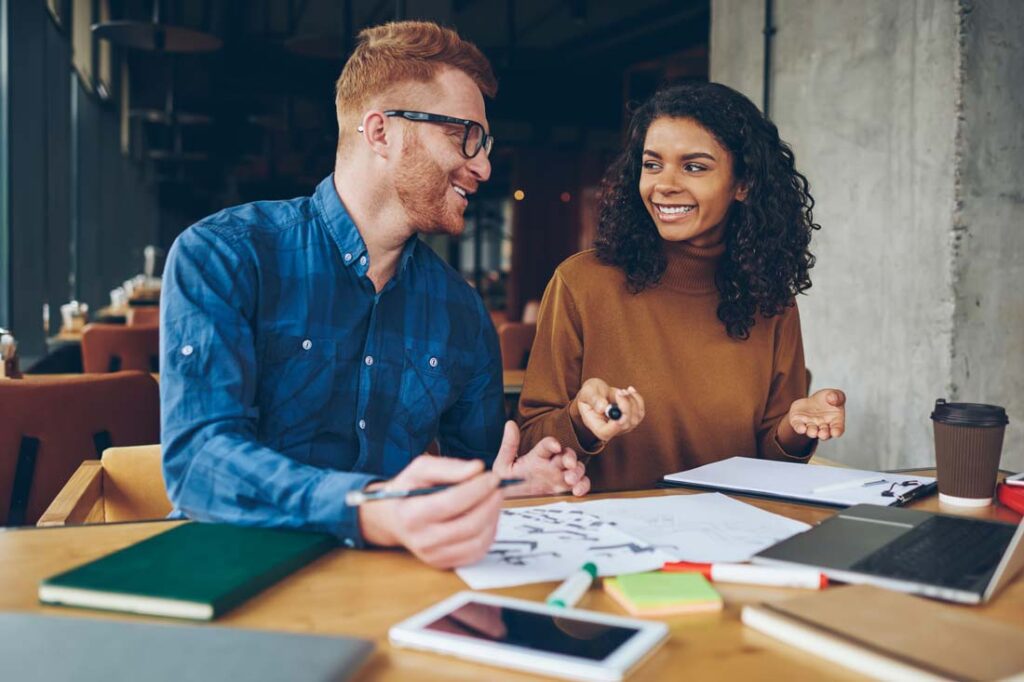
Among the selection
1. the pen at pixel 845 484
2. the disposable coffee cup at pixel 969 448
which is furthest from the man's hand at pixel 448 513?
the disposable coffee cup at pixel 969 448

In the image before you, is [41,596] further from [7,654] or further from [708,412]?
[708,412]

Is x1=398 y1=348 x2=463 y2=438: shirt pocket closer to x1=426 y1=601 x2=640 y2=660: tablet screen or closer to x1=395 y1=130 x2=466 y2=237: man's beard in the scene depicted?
x1=395 y1=130 x2=466 y2=237: man's beard

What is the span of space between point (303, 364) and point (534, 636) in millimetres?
916

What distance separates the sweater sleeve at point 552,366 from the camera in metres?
2.06

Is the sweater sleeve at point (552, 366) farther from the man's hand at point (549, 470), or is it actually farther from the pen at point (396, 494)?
the pen at point (396, 494)

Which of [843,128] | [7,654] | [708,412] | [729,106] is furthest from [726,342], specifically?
[843,128]

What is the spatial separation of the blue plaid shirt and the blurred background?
53cm

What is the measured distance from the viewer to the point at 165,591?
38.1 inches

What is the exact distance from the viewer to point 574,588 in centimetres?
104

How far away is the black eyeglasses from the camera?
69.9 inches

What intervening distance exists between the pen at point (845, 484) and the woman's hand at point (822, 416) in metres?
0.21

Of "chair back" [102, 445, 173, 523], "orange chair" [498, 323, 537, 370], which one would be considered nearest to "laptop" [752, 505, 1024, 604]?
"chair back" [102, 445, 173, 523]

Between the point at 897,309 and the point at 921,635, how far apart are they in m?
3.18

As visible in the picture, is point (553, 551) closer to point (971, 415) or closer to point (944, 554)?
point (944, 554)
